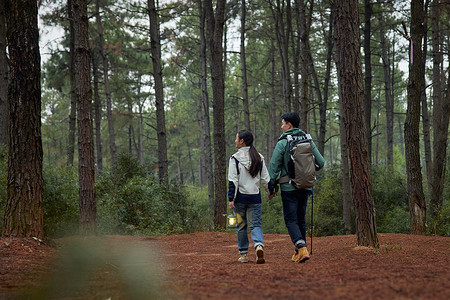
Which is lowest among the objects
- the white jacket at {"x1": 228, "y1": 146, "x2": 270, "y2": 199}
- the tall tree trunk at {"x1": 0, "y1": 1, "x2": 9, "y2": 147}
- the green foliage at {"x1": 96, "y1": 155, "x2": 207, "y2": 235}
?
the green foliage at {"x1": 96, "y1": 155, "x2": 207, "y2": 235}

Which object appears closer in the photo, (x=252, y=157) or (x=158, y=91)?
(x=252, y=157)

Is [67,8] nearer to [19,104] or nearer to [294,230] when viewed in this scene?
[19,104]

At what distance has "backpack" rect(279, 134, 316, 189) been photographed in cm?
624

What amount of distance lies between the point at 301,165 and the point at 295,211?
0.71 meters

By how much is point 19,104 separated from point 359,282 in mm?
5971

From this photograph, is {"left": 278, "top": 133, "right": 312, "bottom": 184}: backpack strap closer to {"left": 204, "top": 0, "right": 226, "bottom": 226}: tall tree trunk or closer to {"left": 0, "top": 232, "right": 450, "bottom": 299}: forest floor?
{"left": 0, "top": 232, "right": 450, "bottom": 299}: forest floor

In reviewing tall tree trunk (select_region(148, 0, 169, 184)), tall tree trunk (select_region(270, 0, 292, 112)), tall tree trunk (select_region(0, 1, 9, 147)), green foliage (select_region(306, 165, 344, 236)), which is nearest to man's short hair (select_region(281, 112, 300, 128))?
green foliage (select_region(306, 165, 344, 236))

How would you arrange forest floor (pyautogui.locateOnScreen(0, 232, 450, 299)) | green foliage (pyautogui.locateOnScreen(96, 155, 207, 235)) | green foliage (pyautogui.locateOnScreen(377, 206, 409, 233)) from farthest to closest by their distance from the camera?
green foliage (pyautogui.locateOnScreen(377, 206, 409, 233)) < green foliage (pyautogui.locateOnScreen(96, 155, 207, 235)) < forest floor (pyautogui.locateOnScreen(0, 232, 450, 299))

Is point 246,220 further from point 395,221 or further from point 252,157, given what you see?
point 395,221

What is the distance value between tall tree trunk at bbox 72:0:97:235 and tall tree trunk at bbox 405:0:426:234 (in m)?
7.82

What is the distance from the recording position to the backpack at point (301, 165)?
20.5ft

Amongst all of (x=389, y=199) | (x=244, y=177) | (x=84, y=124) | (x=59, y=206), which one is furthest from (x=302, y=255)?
(x=389, y=199)

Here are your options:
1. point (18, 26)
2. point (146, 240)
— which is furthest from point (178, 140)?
point (18, 26)

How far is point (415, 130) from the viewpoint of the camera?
1073 centimetres
